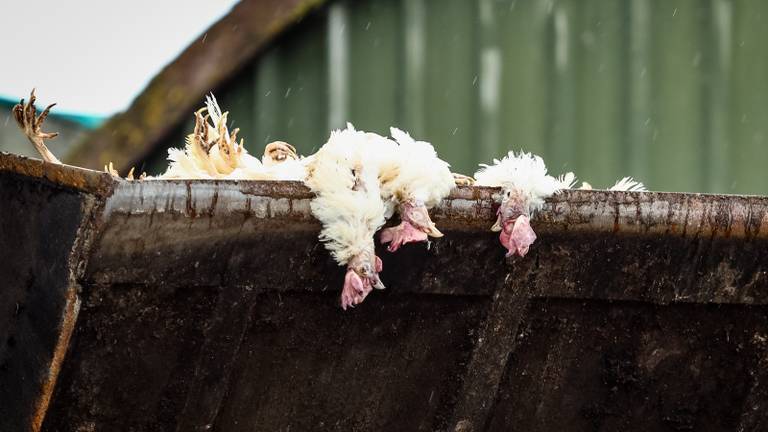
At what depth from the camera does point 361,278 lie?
1587mm

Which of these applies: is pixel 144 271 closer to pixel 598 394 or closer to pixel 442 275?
pixel 442 275

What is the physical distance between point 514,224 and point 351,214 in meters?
0.27

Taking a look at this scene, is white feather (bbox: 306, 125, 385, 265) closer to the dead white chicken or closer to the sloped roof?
the dead white chicken

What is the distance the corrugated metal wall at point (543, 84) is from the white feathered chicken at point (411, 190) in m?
2.34

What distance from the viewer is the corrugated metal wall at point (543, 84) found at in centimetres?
404

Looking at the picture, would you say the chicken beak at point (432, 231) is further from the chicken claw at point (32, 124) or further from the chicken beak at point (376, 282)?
the chicken claw at point (32, 124)

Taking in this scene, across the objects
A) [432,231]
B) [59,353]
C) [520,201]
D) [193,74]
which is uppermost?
[193,74]

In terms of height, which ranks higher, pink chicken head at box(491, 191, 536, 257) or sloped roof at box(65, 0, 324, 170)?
sloped roof at box(65, 0, 324, 170)

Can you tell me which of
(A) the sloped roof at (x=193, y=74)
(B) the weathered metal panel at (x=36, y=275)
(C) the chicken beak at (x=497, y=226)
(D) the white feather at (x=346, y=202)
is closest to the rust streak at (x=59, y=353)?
(B) the weathered metal panel at (x=36, y=275)

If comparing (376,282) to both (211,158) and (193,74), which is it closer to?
(211,158)

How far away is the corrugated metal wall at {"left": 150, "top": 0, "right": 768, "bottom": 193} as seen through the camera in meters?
4.04

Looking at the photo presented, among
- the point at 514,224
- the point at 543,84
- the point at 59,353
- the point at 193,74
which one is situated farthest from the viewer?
the point at 543,84

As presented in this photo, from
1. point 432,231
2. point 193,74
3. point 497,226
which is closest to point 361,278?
point 432,231

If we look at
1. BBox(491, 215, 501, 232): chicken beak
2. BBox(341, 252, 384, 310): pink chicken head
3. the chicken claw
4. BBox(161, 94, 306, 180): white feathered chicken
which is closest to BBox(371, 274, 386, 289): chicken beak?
BBox(341, 252, 384, 310): pink chicken head
